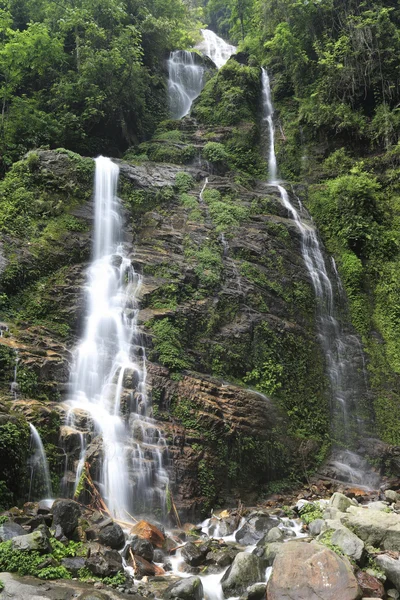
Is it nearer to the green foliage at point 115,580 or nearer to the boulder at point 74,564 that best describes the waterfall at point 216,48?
the boulder at point 74,564

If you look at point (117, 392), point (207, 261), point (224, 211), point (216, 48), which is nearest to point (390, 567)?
point (117, 392)

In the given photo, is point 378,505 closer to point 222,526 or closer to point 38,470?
point 222,526

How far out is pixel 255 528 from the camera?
8922mm

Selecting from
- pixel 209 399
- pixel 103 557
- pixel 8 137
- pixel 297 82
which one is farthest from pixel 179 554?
pixel 297 82

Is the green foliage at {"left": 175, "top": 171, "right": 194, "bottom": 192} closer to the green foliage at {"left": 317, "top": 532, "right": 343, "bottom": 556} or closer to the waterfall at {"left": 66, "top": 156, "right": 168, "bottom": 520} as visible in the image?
the waterfall at {"left": 66, "top": 156, "right": 168, "bottom": 520}

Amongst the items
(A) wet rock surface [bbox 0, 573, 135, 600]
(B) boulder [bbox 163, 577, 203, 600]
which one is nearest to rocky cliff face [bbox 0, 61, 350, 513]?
(A) wet rock surface [bbox 0, 573, 135, 600]

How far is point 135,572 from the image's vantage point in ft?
22.6

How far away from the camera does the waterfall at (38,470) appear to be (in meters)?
8.65

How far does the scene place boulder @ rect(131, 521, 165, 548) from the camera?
790 centimetres

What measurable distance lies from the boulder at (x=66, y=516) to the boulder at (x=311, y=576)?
335 centimetres

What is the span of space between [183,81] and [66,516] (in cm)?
2831

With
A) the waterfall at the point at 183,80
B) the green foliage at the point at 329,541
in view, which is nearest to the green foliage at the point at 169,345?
the green foliage at the point at 329,541

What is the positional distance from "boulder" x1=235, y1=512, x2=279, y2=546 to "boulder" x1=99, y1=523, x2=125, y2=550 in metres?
2.49

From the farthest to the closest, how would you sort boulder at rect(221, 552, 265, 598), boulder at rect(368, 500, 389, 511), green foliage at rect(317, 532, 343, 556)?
boulder at rect(368, 500, 389, 511) → green foliage at rect(317, 532, 343, 556) → boulder at rect(221, 552, 265, 598)
